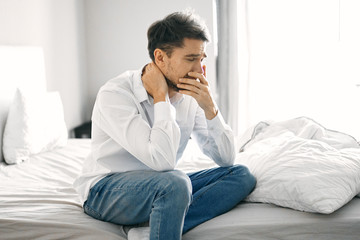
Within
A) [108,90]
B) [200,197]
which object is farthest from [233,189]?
[108,90]

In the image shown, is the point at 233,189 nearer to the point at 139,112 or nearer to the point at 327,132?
the point at 139,112

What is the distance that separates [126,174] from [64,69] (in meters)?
→ 2.47

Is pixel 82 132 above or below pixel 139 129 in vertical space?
below

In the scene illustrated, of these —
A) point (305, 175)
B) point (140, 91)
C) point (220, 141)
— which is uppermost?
point (140, 91)

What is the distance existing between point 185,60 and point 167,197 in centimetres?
56

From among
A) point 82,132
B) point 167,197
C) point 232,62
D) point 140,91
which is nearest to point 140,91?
point 140,91

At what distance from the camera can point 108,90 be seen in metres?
1.73

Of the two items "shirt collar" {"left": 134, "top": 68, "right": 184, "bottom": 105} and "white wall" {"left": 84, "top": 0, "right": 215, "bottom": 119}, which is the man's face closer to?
"shirt collar" {"left": 134, "top": 68, "right": 184, "bottom": 105}

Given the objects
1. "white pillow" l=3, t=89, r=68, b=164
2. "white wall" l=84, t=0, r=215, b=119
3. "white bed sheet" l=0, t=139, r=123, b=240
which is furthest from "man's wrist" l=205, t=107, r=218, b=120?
"white wall" l=84, t=0, r=215, b=119

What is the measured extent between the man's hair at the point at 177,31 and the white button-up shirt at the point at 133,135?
16 centimetres

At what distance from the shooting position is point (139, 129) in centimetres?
164

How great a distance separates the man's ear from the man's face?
0.01 m

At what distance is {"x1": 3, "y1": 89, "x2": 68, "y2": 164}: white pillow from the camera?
2570 millimetres

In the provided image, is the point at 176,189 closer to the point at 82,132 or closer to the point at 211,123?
the point at 211,123
